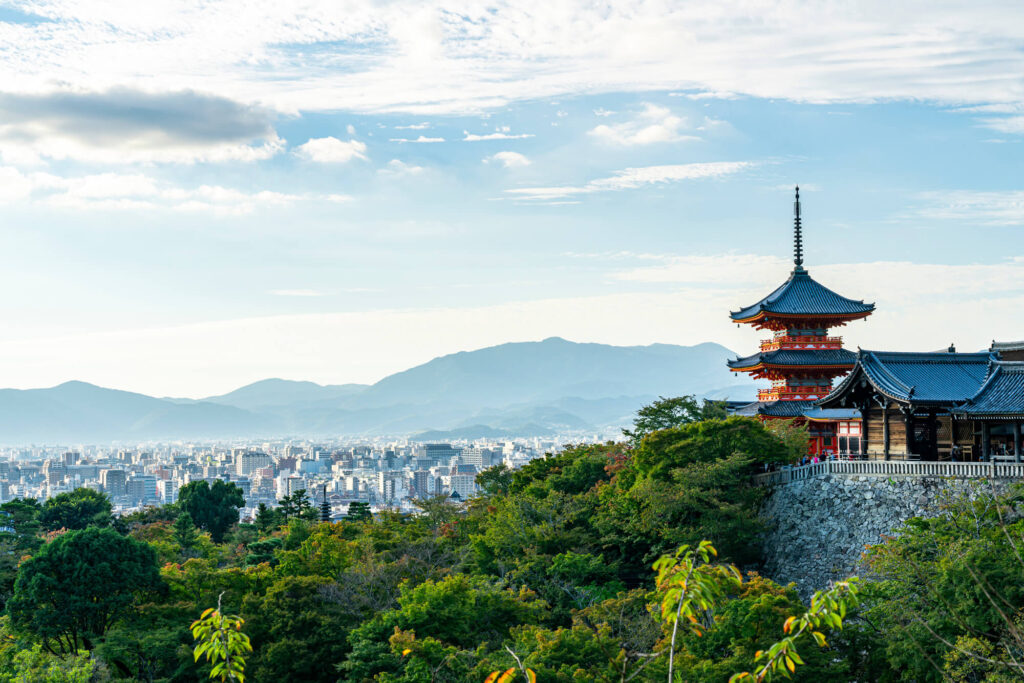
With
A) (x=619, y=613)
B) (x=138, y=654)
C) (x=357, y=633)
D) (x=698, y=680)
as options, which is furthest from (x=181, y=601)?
(x=698, y=680)

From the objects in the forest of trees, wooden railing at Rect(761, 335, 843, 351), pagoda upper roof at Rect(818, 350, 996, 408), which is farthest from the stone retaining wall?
wooden railing at Rect(761, 335, 843, 351)

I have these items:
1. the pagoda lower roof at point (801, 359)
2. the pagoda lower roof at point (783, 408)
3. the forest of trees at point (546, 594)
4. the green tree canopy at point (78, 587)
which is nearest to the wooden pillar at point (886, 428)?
the forest of trees at point (546, 594)

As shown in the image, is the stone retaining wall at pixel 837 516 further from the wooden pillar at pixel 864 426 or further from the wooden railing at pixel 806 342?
the wooden railing at pixel 806 342

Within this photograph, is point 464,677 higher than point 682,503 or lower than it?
lower

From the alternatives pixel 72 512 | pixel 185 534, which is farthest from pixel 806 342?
pixel 72 512

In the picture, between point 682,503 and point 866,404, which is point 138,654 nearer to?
point 682,503

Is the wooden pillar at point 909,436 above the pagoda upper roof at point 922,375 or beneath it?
beneath

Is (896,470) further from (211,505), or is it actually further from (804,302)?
(211,505)
